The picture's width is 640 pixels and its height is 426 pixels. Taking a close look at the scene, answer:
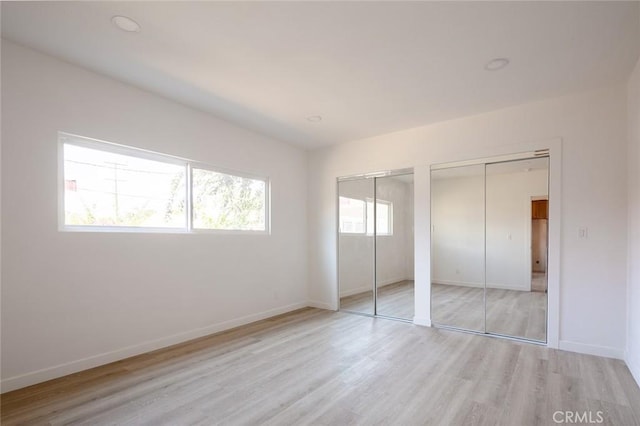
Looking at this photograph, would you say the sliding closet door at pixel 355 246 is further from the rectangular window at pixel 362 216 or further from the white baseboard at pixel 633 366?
the white baseboard at pixel 633 366

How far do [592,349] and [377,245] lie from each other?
2767 mm

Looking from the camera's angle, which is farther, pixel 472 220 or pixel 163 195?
pixel 472 220

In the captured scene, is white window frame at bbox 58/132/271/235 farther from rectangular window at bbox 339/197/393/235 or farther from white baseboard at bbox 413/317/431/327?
white baseboard at bbox 413/317/431/327

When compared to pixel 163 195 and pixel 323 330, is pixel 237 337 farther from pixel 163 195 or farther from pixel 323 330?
pixel 163 195

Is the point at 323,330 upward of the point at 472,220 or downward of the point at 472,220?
downward

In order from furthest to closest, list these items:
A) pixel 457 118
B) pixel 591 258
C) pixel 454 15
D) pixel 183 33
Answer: pixel 457 118 → pixel 591 258 → pixel 183 33 → pixel 454 15

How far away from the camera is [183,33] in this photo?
2.33 m

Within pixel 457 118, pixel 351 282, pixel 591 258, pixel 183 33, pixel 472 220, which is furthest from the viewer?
pixel 351 282

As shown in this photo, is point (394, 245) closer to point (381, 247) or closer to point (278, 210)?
point (381, 247)

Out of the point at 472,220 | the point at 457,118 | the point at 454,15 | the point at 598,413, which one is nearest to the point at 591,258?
the point at 472,220

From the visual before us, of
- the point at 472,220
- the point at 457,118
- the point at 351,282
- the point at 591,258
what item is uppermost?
the point at 457,118

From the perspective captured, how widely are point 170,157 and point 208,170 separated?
537mm

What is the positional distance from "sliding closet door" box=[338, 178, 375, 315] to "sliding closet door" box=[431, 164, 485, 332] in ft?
3.35

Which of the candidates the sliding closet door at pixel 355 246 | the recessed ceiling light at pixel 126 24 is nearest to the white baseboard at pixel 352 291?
the sliding closet door at pixel 355 246
